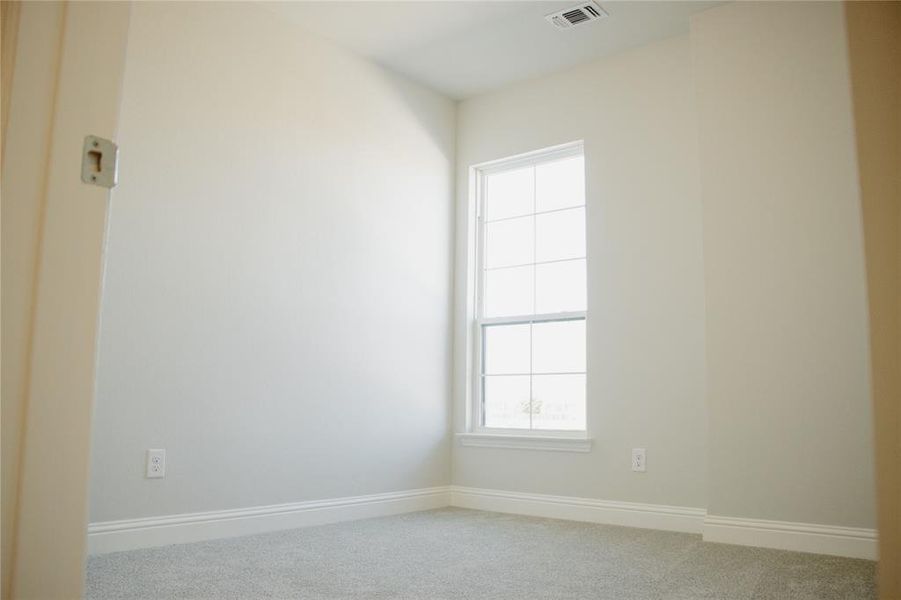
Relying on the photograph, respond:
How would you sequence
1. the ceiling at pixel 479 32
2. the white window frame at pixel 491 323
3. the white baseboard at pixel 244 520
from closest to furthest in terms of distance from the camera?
the white baseboard at pixel 244 520
the ceiling at pixel 479 32
the white window frame at pixel 491 323

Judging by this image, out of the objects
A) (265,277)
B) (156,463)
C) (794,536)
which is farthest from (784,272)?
(156,463)

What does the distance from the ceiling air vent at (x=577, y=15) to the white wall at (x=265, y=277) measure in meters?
1.19

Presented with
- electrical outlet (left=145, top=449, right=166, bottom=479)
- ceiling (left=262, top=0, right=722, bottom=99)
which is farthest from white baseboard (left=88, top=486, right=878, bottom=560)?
ceiling (left=262, top=0, right=722, bottom=99)

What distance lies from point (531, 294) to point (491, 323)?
0.35 meters

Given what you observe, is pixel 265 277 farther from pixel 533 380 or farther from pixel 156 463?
pixel 533 380

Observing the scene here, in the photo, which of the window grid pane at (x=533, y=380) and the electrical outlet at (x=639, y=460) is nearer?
the electrical outlet at (x=639, y=460)

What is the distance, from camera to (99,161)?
0.89m

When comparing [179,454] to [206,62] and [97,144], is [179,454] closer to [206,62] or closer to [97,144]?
[206,62]

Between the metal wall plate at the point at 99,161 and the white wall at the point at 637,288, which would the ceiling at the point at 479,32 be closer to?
the white wall at the point at 637,288

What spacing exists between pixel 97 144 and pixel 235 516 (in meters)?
2.92

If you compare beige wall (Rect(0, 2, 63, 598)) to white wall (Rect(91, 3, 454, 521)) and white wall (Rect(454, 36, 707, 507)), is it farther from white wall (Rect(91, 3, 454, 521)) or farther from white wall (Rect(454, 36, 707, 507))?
white wall (Rect(454, 36, 707, 507))

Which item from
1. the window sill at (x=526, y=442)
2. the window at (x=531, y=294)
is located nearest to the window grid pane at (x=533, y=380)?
the window at (x=531, y=294)

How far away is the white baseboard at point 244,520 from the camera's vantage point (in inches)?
119

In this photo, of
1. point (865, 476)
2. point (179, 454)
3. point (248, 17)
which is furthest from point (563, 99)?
point (179, 454)
